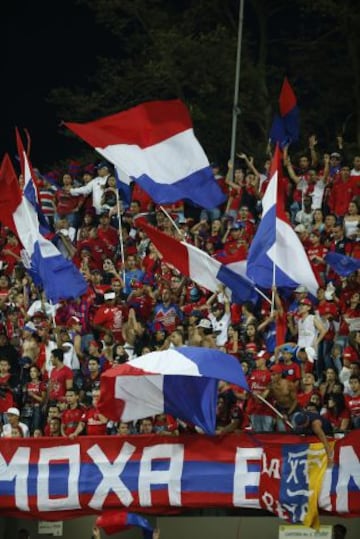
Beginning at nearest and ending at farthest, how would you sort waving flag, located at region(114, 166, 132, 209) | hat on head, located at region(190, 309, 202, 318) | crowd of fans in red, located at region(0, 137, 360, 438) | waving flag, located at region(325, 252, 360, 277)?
crowd of fans in red, located at region(0, 137, 360, 438)
waving flag, located at region(325, 252, 360, 277)
hat on head, located at region(190, 309, 202, 318)
waving flag, located at region(114, 166, 132, 209)

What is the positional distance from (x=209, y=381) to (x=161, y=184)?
186 inches

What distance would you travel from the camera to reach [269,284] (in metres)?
20.0

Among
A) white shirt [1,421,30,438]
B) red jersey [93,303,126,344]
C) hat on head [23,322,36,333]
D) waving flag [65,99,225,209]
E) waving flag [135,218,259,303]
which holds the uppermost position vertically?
waving flag [65,99,225,209]

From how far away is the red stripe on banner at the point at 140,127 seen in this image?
22.2 m

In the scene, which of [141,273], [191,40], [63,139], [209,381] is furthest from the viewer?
[63,139]

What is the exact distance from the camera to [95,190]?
2708cm

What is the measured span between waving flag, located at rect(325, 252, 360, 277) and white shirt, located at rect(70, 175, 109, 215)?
19.8 ft

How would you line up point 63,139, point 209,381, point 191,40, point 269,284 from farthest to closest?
point 63,139, point 191,40, point 269,284, point 209,381

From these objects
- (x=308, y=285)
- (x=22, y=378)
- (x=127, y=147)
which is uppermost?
(x=127, y=147)

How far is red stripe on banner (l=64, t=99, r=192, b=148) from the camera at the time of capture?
22.2 metres

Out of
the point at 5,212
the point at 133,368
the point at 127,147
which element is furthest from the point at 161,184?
the point at 133,368

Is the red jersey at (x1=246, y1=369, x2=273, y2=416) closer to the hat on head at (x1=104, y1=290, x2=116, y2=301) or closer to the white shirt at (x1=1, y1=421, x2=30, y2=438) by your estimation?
the white shirt at (x1=1, y1=421, x2=30, y2=438)

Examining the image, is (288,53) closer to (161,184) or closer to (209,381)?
(161,184)

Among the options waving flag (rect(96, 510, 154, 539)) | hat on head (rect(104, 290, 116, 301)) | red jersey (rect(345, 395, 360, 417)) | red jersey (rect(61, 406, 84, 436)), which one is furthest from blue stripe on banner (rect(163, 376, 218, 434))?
hat on head (rect(104, 290, 116, 301))
